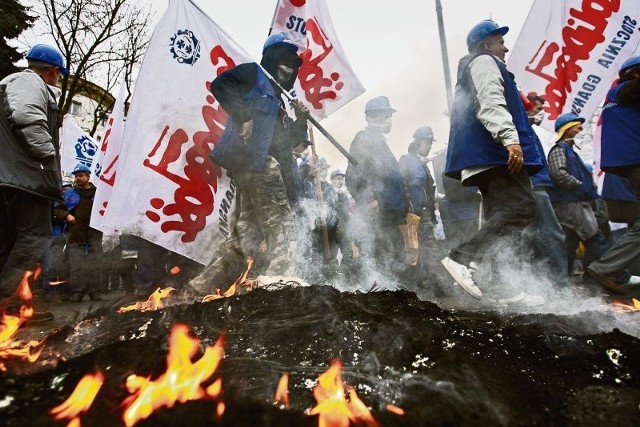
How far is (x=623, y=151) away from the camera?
167 inches

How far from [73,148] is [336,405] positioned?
843 centimetres

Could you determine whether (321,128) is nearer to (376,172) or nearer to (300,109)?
(300,109)

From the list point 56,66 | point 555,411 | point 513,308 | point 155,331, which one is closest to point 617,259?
point 513,308

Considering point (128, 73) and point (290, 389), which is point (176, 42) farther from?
point (128, 73)

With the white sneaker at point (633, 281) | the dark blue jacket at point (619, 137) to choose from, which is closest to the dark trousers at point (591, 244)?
the white sneaker at point (633, 281)

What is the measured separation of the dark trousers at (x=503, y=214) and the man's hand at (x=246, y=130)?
2.27m

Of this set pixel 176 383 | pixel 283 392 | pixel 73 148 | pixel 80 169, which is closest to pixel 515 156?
pixel 283 392

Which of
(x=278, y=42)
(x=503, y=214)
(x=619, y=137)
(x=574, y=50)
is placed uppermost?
(x=574, y=50)

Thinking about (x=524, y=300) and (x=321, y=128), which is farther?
(x=321, y=128)

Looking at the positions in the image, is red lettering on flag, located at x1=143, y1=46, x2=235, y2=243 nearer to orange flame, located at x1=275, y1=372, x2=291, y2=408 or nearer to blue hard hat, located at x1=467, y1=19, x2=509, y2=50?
blue hard hat, located at x1=467, y1=19, x2=509, y2=50

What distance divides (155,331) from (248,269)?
78.0 inches

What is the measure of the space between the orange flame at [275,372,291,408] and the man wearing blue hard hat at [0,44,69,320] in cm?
305

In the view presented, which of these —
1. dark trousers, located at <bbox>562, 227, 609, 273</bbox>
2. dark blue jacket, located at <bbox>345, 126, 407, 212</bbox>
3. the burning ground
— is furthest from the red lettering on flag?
dark trousers, located at <bbox>562, 227, 609, 273</bbox>

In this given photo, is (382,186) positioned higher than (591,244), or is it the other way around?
(382,186)
